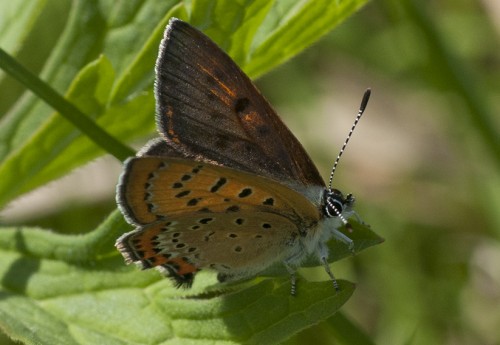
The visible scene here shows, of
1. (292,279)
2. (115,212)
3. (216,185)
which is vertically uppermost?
(216,185)

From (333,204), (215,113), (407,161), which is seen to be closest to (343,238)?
(333,204)

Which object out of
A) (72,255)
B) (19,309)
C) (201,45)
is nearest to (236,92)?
(201,45)

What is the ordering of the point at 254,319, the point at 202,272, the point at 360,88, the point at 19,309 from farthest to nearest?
the point at 360,88
the point at 202,272
the point at 19,309
the point at 254,319

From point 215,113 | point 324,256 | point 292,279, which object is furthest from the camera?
point 324,256

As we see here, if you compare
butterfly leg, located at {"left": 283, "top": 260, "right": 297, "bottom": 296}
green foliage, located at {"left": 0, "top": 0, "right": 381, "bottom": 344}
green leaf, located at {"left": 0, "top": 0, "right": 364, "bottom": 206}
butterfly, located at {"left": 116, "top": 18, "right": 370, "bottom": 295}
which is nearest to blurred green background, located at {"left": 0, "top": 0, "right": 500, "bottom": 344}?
green leaf, located at {"left": 0, "top": 0, "right": 364, "bottom": 206}

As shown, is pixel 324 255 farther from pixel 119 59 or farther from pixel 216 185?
pixel 119 59

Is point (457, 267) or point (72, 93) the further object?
point (457, 267)

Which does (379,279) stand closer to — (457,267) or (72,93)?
(457,267)

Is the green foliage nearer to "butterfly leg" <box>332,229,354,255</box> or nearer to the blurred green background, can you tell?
"butterfly leg" <box>332,229,354,255</box>
